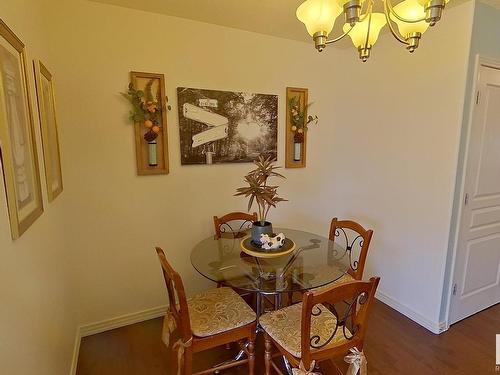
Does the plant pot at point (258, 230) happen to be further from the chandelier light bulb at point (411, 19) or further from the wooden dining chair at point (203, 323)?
the chandelier light bulb at point (411, 19)

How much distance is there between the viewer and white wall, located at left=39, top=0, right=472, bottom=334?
208cm

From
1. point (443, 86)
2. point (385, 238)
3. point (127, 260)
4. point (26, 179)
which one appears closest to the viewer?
point (26, 179)

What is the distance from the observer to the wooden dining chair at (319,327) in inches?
51.0

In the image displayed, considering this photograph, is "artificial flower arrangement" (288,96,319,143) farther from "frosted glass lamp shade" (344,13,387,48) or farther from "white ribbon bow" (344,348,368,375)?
"white ribbon bow" (344,348,368,375)

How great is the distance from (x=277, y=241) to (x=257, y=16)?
1.72 meters

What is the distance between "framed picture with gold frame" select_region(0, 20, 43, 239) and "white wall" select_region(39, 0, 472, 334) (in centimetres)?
84

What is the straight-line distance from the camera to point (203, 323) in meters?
1.66

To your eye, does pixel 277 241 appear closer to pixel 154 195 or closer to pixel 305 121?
pixel 154 195

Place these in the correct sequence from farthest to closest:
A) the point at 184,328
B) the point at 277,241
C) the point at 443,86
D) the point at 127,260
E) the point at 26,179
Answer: the point at 127,260 → the point at 443,86 → the point at 277,241 → the point at 184,328 → the point at 26,179

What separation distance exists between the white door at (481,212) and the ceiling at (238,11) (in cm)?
70

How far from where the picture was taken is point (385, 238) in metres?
2.74

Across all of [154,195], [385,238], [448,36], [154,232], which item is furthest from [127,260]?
[448,36]

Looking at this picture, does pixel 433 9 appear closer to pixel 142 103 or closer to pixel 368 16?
pixel 368 16

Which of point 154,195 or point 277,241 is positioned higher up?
point 154,195
